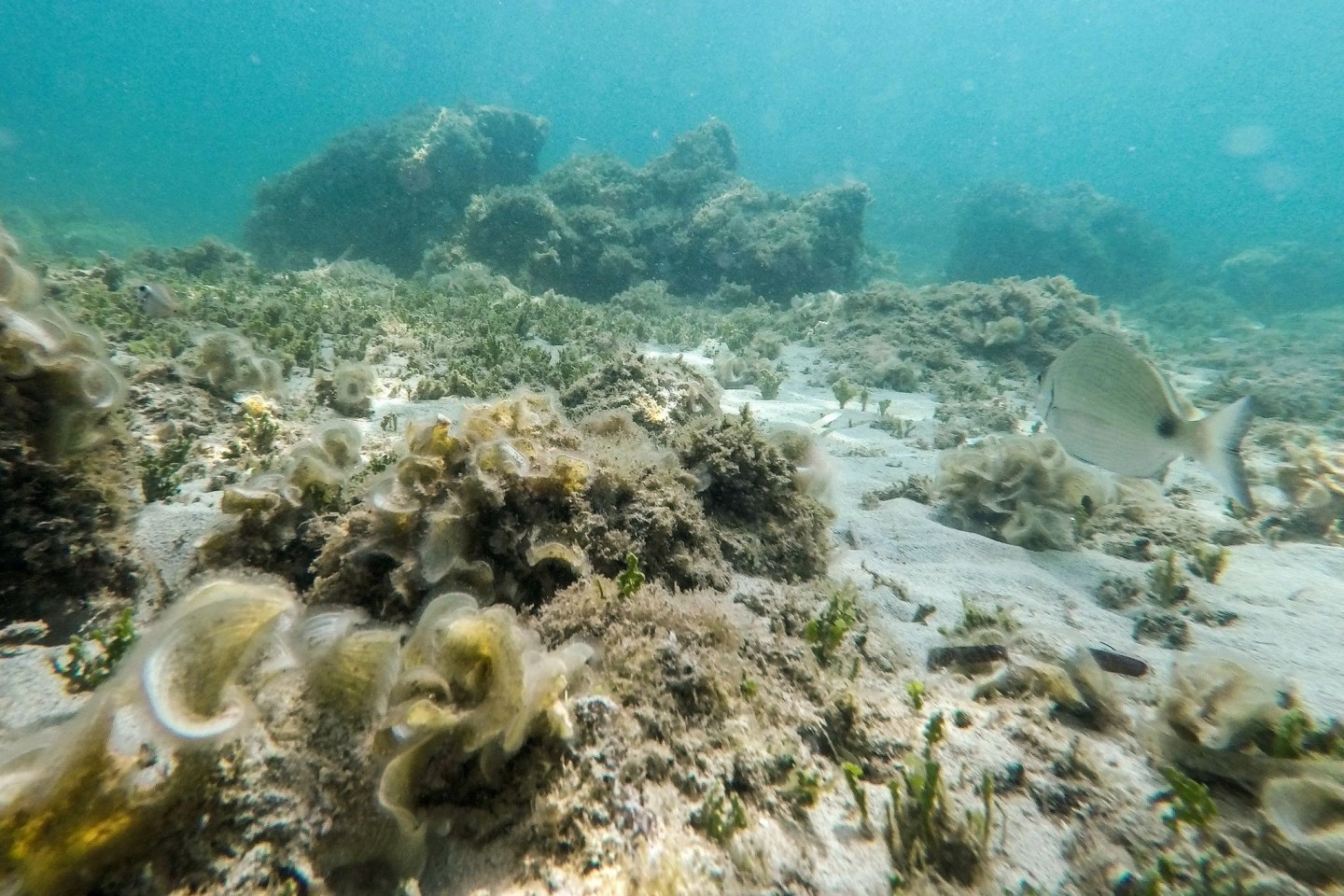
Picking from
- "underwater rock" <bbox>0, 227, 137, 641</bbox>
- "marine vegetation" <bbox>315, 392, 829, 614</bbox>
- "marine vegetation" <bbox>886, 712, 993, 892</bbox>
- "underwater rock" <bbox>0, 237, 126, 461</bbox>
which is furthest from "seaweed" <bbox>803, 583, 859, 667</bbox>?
"underwater rock" <bbox>0, 237, 126, 461</bbox>

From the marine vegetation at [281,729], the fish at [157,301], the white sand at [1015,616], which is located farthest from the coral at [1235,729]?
the fish at [157,301]

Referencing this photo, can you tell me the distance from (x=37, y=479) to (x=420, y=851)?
2.68m

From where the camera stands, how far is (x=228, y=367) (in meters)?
5.02

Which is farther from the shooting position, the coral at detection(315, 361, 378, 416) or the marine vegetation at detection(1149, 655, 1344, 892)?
the coral at detection(315, 361, 378, 416)

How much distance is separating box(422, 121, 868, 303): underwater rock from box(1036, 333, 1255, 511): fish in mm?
13500

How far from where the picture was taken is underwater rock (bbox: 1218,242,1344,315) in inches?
1025

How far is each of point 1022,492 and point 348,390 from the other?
6.26 metres

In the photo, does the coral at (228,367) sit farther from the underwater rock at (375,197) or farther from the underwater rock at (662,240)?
the underwater rock at (375,197)

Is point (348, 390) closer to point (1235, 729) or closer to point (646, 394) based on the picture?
point (646, 394)

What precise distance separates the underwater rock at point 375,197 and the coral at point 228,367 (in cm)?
1535

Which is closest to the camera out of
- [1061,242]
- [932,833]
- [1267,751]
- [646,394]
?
[932,833]

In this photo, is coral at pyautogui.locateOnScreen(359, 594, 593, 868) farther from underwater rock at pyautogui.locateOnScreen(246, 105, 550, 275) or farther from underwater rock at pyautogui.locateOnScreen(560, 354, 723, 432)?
underwater rock at pyautogui.locateOnScreen(246, 105, 550, 275)

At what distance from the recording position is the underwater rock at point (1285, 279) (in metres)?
→ 26.0

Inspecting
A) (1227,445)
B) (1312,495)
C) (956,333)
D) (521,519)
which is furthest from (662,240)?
(521,519)
